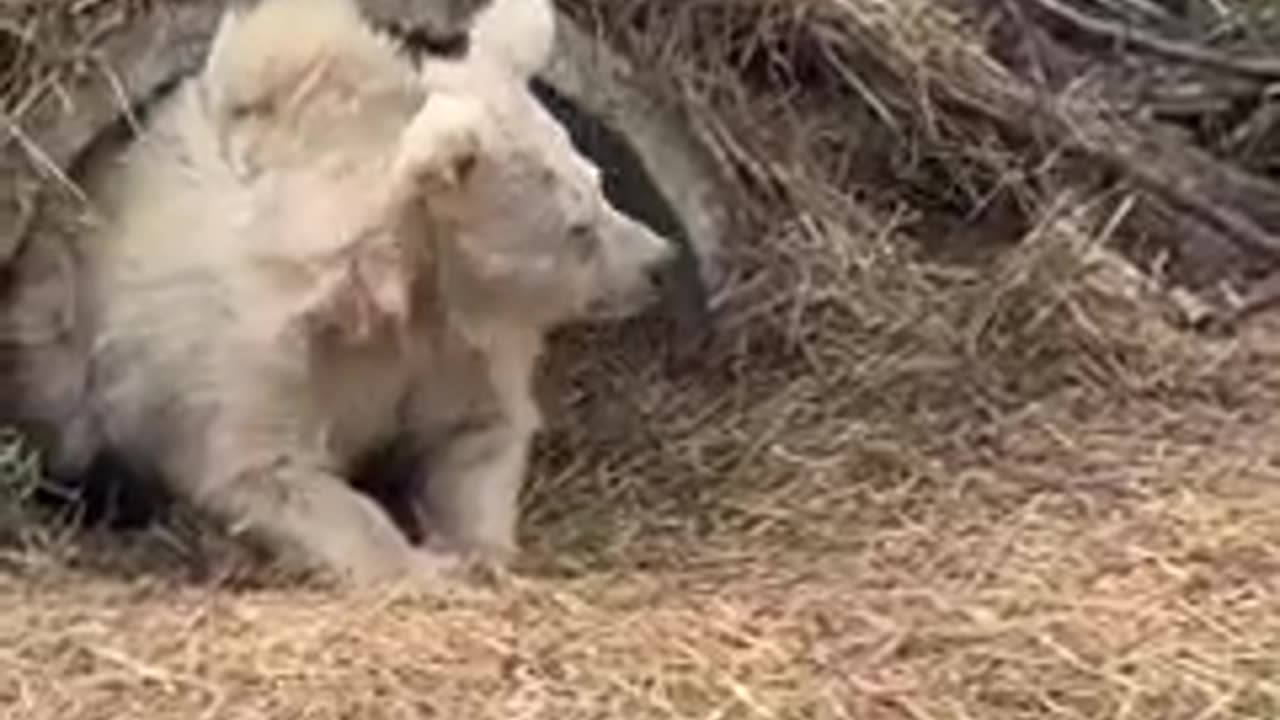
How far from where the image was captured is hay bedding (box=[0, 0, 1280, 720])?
11.6ft

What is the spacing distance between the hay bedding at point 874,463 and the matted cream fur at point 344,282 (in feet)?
0.36

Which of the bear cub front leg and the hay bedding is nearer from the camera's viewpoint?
the hay bedding

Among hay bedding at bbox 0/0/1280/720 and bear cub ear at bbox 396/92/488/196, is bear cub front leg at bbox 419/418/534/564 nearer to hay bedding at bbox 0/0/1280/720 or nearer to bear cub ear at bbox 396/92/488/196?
hay bedding at bbox 0/0/1280/720

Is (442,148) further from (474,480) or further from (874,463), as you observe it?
(874,463)

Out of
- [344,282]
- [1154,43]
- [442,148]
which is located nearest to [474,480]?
[344,282]

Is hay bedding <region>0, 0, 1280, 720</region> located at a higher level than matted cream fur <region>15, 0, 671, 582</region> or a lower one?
lower

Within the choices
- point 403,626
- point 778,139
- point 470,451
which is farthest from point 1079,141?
point 403,626

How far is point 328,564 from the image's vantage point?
393 cm

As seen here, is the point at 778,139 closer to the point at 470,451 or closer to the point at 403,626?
the point at 470,451

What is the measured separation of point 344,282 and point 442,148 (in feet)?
0.62

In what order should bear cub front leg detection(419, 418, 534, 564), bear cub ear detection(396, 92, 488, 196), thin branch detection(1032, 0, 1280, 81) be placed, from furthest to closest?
thin branch detection(1032, 0, 1280, 81), bear cub front leg detection(419, 418, 534, 564), bear cub ear detection(396, 92, 488, 196)

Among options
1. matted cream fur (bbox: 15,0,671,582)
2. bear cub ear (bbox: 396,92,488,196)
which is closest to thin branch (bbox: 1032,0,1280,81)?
matted cream fur (bbox: 15,0,671,582)

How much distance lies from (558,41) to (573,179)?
66 centimetres

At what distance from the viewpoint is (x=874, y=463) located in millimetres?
4480
